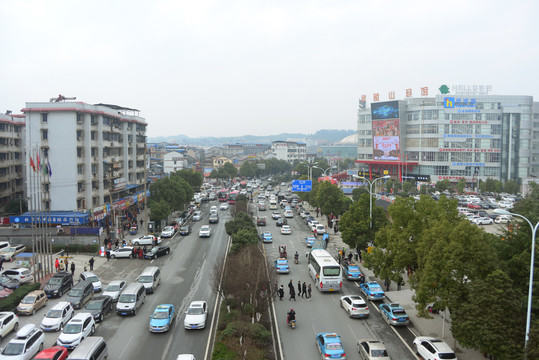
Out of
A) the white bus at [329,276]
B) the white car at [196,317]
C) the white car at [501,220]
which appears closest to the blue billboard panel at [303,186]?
the white car at [501,220]

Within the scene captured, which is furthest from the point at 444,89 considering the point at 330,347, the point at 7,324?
the point at 7,324

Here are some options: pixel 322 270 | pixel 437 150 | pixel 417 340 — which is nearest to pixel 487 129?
pixel 437 150

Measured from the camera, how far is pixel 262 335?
1827 centimetres

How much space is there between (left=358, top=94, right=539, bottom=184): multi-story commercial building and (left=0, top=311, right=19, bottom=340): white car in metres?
81.9

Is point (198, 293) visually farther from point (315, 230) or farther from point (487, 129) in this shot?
point (487, 129)

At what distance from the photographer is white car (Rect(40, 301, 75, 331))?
66.1 ft

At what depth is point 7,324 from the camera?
1977 cm

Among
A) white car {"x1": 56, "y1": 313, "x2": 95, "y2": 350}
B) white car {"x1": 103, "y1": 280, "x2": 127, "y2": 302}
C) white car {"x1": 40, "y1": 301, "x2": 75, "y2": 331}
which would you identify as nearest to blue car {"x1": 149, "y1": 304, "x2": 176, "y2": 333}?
white car {"x1": 56, "y1": 313, "x2": 95, "y2": 350}

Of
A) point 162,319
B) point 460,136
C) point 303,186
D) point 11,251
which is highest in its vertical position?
point 460,136

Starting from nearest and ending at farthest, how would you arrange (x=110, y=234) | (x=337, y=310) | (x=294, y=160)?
1. (x=337, y=310)
2. (x=110, y=234)
3. (x=294, y=160)

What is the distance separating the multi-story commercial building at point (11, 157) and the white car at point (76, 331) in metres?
38.2

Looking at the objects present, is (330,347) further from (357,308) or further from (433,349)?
(357,308)

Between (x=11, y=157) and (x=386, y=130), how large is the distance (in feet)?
232

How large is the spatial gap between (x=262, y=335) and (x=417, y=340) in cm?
665
